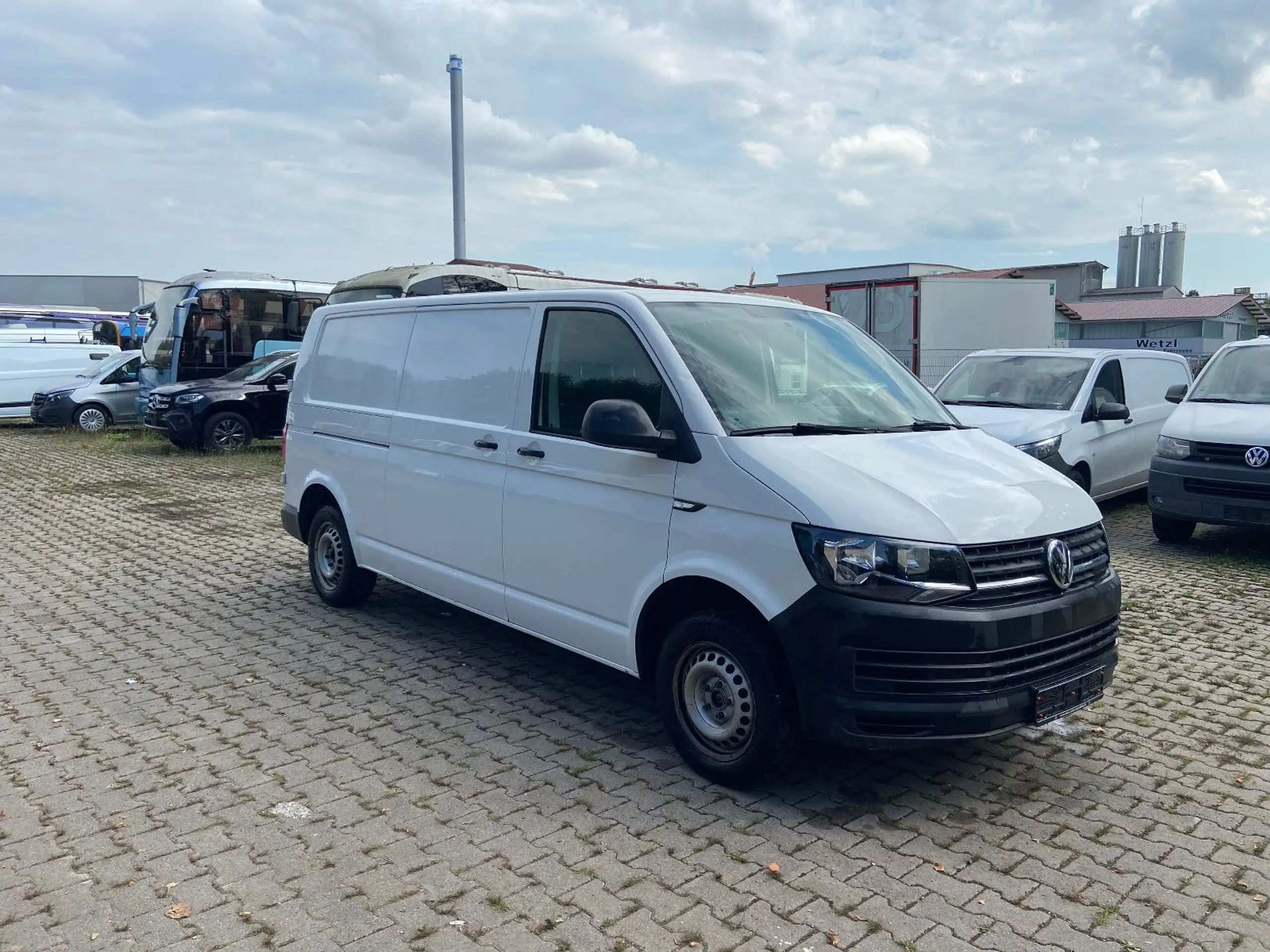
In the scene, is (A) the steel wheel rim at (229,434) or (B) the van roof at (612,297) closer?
(B) the van roof at (612,297)

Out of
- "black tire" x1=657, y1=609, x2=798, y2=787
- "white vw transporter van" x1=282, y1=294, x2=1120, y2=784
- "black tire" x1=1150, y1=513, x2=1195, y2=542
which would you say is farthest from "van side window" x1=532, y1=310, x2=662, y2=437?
"black tire" x1=1150, y1=513, x2=1195, y2=542

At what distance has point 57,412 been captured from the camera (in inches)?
850

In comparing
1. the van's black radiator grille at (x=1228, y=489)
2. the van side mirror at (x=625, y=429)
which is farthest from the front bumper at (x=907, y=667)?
the van's black radiator grille at (x=1228, y=489)

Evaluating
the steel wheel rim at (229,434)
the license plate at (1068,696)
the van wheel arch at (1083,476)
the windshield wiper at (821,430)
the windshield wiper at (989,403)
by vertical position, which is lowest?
the steel wheel rim at (229,434)

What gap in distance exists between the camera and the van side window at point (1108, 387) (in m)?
10.5

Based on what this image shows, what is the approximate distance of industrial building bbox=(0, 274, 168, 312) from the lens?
51.0 meters

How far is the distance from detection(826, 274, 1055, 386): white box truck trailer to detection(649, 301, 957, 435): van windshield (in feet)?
40.8

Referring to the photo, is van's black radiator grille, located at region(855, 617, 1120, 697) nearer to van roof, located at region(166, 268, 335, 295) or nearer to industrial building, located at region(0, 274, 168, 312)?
van roof, located at region(166, 268, 335, 295)

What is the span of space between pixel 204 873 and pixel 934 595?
2.75m

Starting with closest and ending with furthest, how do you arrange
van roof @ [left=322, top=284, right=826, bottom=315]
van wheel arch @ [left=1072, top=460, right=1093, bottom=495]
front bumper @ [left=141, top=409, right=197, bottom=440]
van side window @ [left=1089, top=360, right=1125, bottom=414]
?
van roof @ [left=322, top=284, right=826, bottom=315]
van wheel arch @ [left=1072, top=460, right=1093, bottom=495]
van side window @ [left=1089, top=360, right=1125, bottom=414]
front bumper @ [left=141, top=409, right=197, bottom=440]

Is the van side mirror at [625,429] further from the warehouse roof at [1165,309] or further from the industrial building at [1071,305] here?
the warehouse roof at [1165,309]

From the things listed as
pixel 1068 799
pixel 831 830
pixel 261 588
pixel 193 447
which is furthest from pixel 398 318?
pixel 193 447

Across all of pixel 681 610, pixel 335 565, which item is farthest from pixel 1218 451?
pixel 335 565

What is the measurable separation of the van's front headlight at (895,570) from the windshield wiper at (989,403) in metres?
7.09
